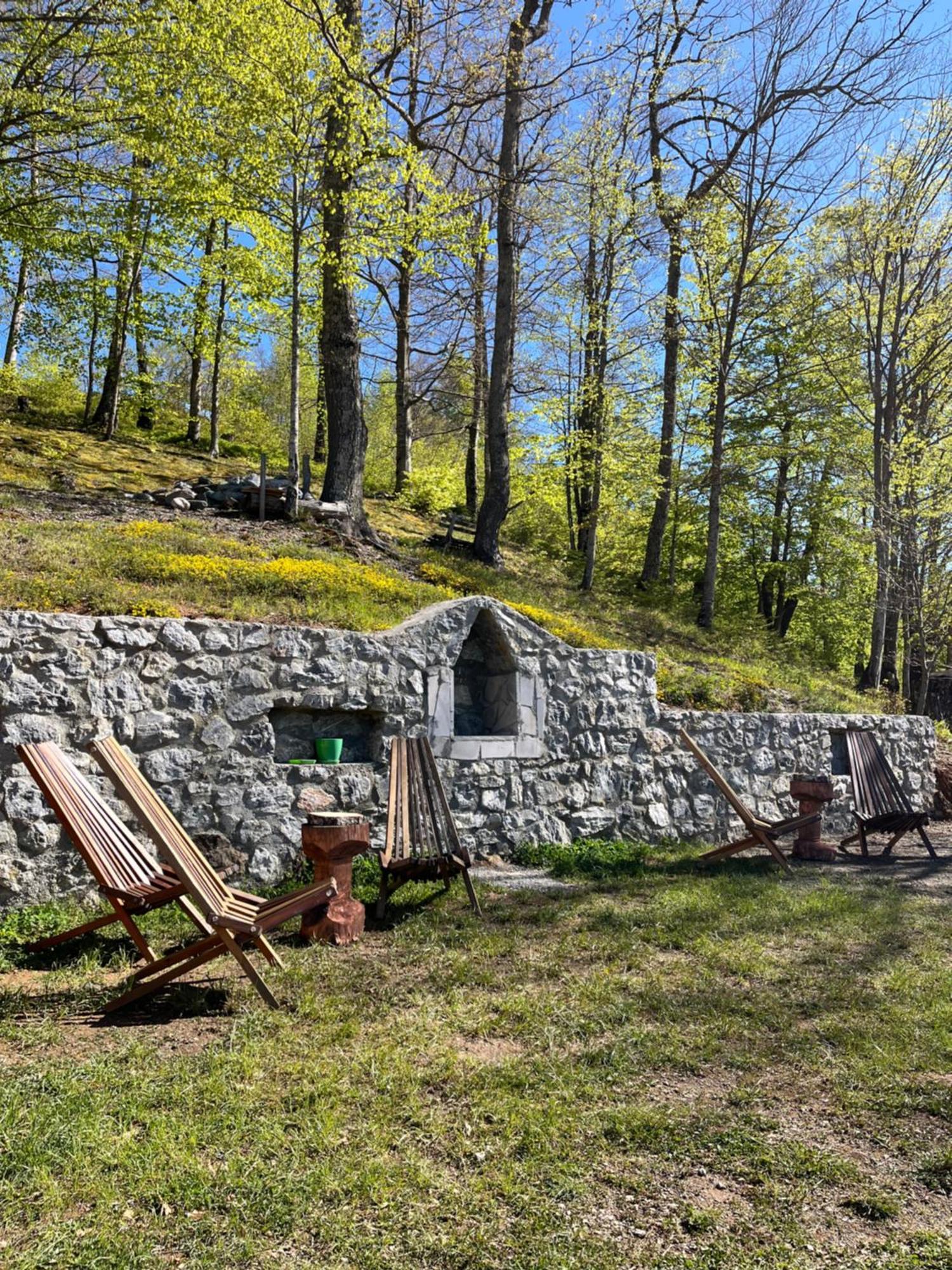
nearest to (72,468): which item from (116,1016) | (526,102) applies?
(526,102)

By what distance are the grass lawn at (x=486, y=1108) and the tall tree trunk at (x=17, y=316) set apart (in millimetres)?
13251

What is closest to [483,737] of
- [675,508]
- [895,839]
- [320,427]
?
[895,839]

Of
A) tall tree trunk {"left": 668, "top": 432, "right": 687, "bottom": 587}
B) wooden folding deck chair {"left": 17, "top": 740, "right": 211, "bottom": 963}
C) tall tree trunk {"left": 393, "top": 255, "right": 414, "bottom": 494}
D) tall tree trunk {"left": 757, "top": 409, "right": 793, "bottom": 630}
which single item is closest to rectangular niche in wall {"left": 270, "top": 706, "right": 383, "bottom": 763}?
wooden folding deck chair {"left": 17, "top": 740, "right": 211, "bottom": 963}

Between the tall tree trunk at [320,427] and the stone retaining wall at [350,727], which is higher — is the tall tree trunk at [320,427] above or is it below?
above

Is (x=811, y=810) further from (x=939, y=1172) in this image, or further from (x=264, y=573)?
(x=939, y=1172)

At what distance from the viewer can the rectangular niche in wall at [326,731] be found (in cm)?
587

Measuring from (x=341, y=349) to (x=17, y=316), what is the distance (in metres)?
7.94

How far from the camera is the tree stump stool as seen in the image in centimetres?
763

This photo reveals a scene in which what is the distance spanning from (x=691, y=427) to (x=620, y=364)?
6.20 ft

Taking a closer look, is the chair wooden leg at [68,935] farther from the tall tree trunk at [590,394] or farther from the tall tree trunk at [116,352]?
the tall tree trunk at [116,352]

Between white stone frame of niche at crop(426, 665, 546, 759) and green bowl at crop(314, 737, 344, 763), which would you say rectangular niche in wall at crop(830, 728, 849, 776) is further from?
green bowl at crop(314, 737, 344, 763)

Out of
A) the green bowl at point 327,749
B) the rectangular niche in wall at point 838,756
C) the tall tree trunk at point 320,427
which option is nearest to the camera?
the green bowl at point 327,749

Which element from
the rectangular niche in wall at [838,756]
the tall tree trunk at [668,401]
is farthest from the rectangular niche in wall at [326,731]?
the tall tree trunk at [668,401]

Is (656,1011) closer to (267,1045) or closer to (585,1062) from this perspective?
(585,1062)
